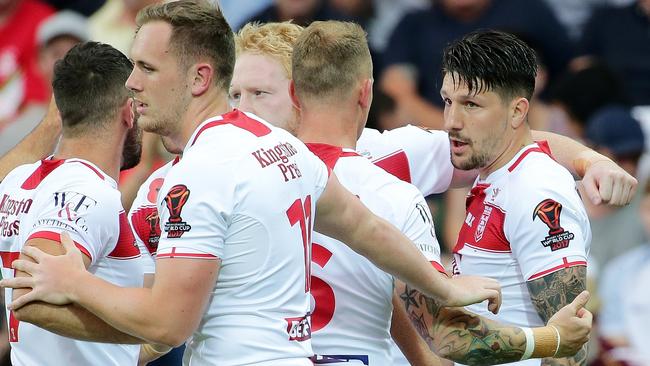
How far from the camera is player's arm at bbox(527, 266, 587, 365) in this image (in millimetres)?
4988

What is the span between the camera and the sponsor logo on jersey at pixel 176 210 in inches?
160

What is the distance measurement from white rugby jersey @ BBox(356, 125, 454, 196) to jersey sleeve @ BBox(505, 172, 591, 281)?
2.79ft

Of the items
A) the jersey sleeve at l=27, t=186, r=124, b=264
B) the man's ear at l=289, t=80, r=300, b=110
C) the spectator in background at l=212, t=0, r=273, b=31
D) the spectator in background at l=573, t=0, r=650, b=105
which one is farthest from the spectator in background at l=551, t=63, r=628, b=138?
the jersey sleeve at l=27, t=186, r=124, b=264

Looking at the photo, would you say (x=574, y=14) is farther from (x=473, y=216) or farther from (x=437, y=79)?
(x=473, y=216)

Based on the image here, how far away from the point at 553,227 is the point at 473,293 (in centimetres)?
57

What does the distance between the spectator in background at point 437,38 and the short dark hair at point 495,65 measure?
16.1 feet

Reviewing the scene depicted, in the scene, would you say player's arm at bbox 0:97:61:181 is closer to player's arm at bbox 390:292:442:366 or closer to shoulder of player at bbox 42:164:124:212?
shoulder of player at bbox 42:164:124:212

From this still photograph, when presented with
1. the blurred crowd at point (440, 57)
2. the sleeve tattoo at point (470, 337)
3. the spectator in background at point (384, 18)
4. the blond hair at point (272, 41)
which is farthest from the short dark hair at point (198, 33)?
the spectator in background at point (384, 18)

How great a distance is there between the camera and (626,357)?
28.7ft

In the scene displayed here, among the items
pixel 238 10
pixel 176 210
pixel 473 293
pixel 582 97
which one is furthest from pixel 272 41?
pixel 238 10

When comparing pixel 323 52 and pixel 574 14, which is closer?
pixel 323 52

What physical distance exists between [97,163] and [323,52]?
103cm

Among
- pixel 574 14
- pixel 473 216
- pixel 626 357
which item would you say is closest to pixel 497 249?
pixel 473 216

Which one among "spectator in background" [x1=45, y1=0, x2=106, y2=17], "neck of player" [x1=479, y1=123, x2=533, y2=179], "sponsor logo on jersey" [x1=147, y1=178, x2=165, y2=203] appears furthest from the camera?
"spectator in background" [x1=45, y1=0, x2=106, y2=17]
